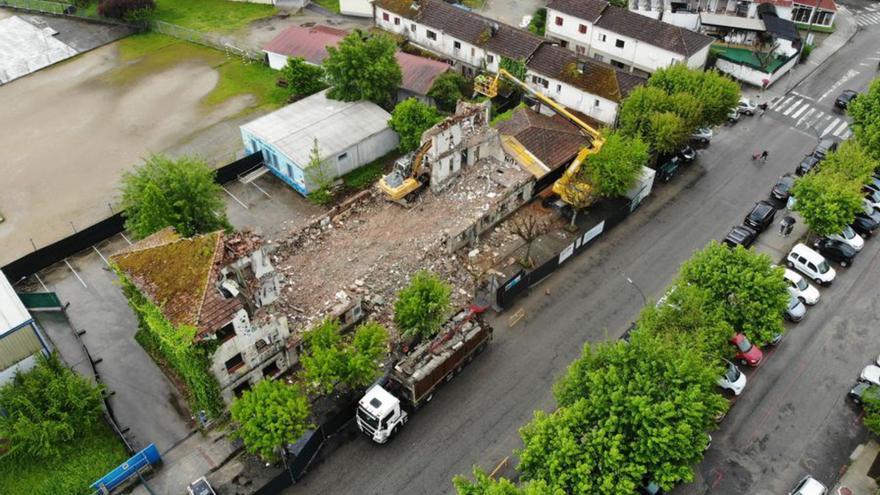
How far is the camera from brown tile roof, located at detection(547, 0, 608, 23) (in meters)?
71.8

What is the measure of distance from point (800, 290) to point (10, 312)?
172 feet

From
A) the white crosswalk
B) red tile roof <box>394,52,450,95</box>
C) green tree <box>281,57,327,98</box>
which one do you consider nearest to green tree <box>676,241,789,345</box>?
the white crosswalk

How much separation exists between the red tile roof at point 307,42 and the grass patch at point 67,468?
44.7 metres

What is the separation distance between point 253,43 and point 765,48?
60194 mm

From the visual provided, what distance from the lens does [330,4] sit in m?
90.6

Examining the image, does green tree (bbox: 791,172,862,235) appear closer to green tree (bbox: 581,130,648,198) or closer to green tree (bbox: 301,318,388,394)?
green tree (bbox: 581,130,648,198)

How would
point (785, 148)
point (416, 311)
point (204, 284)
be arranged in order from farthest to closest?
point (785, 148), point (416, 311), point (204, 284)

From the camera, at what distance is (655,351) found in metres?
34.1

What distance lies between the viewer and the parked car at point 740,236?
2025 inches

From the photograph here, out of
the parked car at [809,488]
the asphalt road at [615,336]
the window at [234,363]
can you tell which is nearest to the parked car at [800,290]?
the asphalt road at [615,336]

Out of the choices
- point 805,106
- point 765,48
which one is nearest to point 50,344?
point 805,106

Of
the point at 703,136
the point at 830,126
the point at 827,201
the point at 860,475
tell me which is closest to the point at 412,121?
the point at 703,136

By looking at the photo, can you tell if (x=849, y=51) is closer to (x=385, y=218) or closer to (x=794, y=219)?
(x=794, y=219)

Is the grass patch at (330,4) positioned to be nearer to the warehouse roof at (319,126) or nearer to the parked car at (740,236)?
the warehouse roof at (319,126)
